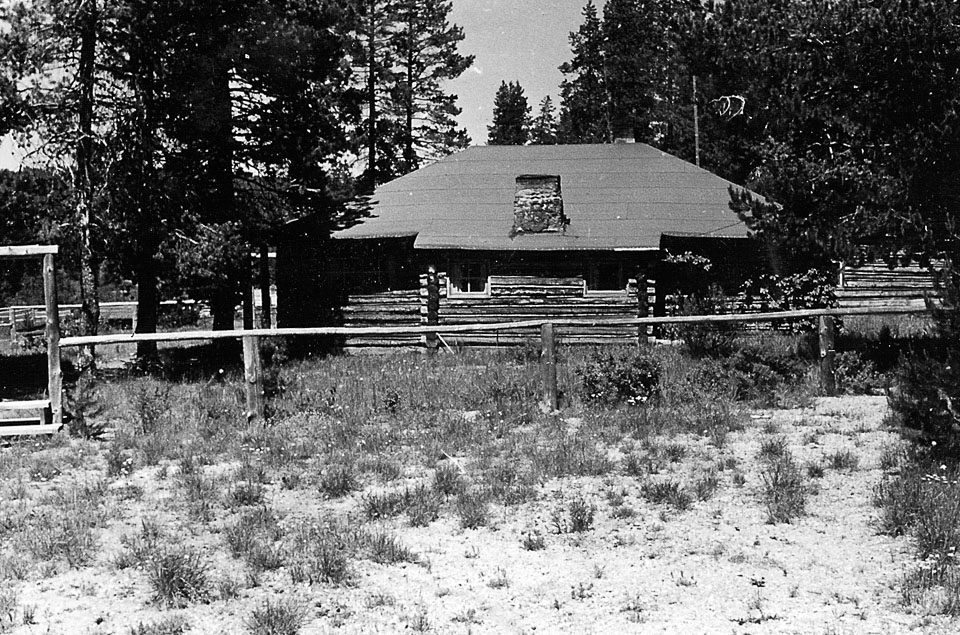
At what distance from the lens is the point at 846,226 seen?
1346cm

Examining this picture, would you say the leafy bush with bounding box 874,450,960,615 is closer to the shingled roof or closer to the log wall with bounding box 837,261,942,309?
the shingled roof

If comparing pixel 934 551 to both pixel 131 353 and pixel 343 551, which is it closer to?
pixel 343 551

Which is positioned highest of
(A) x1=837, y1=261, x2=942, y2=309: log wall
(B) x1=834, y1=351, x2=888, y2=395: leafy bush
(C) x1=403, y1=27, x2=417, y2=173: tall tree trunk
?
(C) x1=403, y1=27, x2=417, y2=173: tall tree trunk

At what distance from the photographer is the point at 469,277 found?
2262 centimetres

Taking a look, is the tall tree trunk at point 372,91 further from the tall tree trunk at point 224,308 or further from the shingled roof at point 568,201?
the tall tree trunk at point 224,308

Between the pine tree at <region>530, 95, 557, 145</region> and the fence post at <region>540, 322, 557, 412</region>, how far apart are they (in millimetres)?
47617

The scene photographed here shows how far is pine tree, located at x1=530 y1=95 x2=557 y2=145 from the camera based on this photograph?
5853 centimetres

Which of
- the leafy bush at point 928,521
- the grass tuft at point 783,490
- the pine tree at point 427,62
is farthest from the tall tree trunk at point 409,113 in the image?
the leafy bush at point 928,521

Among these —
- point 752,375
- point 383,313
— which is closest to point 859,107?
point 752,375

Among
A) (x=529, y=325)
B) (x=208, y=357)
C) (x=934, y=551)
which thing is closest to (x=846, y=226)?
(x=529, y=325)

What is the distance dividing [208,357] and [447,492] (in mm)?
14949

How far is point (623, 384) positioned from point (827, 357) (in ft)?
10.2

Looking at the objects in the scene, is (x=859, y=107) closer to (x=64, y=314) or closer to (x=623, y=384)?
(x=623, y=384)

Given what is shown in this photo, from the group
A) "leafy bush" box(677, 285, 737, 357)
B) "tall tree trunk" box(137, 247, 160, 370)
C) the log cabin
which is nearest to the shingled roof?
the log cabin
